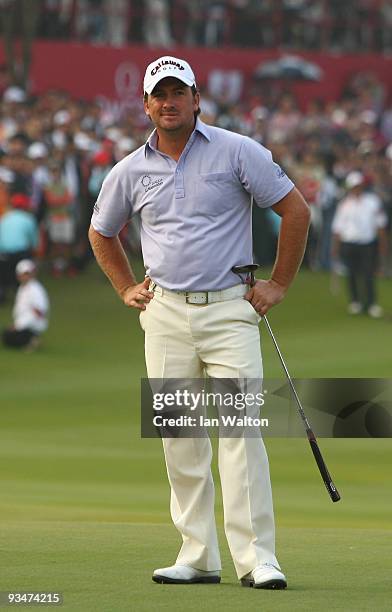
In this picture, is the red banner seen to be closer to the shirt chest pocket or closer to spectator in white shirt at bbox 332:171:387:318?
spectator in white shirt at bbox 332:171:387:318

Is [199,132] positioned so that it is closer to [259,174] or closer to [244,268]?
[259,174]

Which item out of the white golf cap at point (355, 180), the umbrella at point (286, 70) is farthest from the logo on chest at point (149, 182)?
the umbrella at point (286, 70)

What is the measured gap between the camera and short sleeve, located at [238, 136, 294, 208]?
22.4ft

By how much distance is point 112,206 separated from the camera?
714 centimetres

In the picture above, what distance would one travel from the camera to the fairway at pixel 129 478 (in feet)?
22.1

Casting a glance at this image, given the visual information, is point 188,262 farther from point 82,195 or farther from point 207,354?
point 82,195

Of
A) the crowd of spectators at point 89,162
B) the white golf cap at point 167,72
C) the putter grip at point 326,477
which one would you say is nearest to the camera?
the white golf cap at point 167,72

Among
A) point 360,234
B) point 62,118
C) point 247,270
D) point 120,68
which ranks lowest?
point 360,234

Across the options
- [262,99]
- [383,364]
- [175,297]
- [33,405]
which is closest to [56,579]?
[175,297]

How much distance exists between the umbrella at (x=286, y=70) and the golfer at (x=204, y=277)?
2451cm

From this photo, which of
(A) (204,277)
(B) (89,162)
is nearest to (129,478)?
(A) (204,277)
